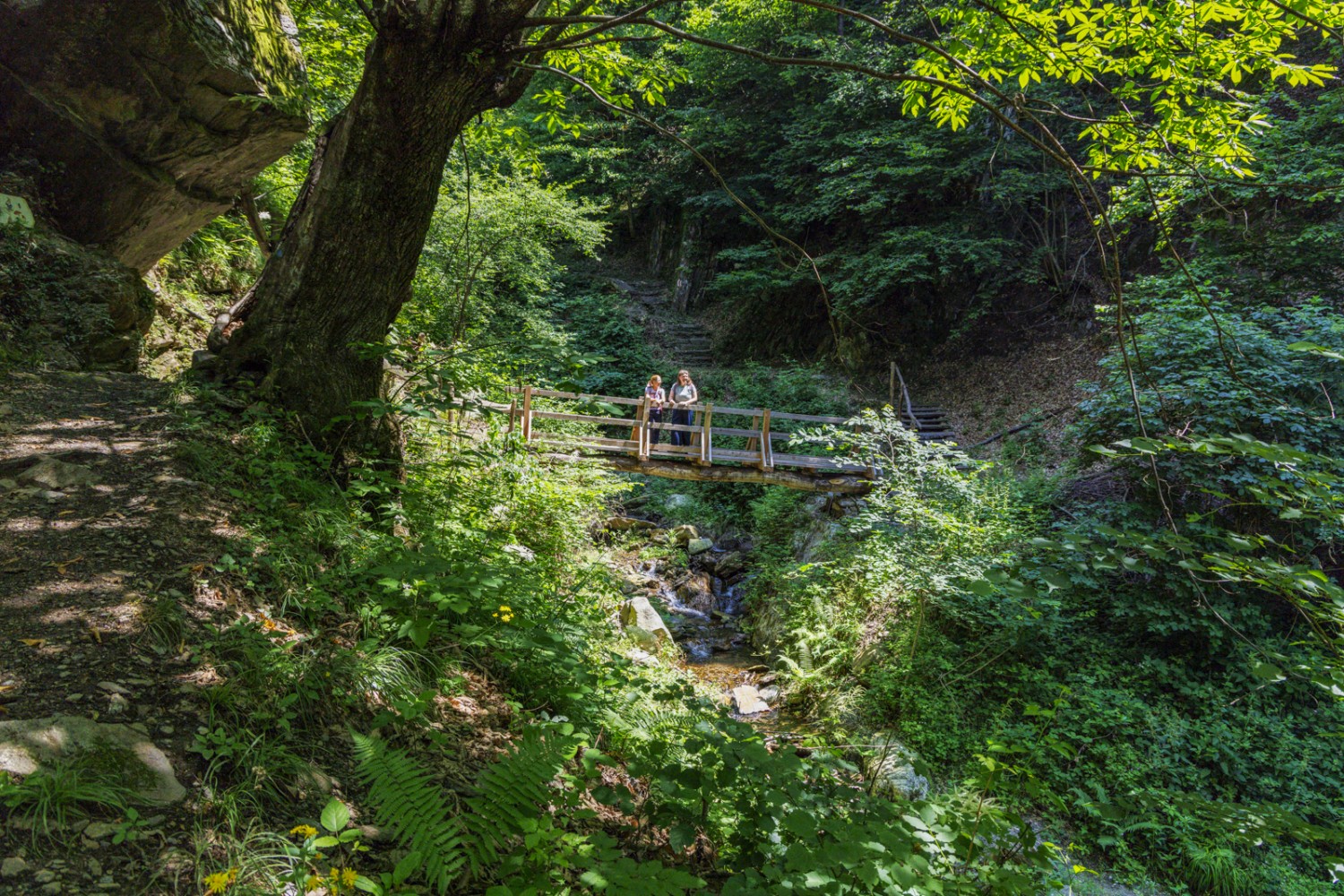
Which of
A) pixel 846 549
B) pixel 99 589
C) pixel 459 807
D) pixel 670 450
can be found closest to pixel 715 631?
pixel 846 549

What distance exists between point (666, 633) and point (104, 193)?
6.73 m

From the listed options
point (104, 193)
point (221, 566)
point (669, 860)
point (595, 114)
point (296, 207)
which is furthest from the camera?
point (595, 114)

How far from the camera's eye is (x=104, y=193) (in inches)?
202

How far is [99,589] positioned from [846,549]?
25.9 ft

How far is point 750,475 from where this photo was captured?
10.1 meters

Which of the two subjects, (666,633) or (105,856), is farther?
(666,633)

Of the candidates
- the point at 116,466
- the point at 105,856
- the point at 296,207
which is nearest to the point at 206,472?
the point at 116,466

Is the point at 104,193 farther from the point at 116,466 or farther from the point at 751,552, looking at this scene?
the point at 751,552

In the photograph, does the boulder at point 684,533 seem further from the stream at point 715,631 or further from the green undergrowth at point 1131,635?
the green undergrowth at point 1131,635

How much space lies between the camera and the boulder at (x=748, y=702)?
279 inches

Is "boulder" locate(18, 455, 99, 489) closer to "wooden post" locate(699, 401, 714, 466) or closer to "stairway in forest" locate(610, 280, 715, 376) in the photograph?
"wooden post" locate(699, 401, 714, 466)

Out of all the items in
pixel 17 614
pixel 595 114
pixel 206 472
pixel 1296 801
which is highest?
pixel 595 114

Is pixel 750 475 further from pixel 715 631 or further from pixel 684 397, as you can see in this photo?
pixel 715 631

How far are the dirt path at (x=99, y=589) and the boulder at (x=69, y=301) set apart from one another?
1.19m
